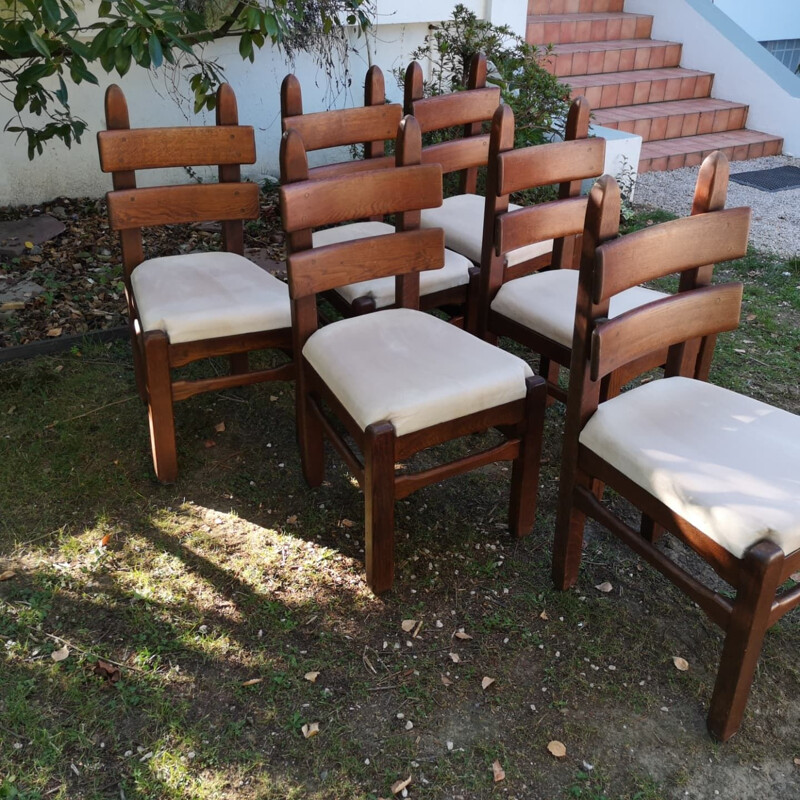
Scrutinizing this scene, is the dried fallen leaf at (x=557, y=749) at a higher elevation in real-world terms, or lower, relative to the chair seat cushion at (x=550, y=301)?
lower

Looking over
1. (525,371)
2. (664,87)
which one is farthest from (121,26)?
(664,87)

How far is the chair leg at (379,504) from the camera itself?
2.22m

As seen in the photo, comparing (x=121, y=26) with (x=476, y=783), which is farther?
(x=121, y=26)

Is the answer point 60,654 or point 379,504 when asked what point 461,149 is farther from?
point 60,654

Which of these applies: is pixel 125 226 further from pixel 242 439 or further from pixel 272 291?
pixel 242 439

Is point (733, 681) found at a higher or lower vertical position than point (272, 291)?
lower

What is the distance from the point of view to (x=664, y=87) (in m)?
7.25

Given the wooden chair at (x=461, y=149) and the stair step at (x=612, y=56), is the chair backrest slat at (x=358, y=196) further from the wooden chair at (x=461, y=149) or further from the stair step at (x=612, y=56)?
the stair step at (x=612, y=56)

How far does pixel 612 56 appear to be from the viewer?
23.5ft

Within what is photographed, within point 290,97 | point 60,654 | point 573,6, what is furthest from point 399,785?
point 573,6

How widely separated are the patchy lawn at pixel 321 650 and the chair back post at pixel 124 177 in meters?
0.73

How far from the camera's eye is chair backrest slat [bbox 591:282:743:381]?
2.02 metres

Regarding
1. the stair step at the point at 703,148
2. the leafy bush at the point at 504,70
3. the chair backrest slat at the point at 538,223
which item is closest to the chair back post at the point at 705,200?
the chair backrest slat at the point at 538,223

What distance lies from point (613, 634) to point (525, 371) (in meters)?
0.81
